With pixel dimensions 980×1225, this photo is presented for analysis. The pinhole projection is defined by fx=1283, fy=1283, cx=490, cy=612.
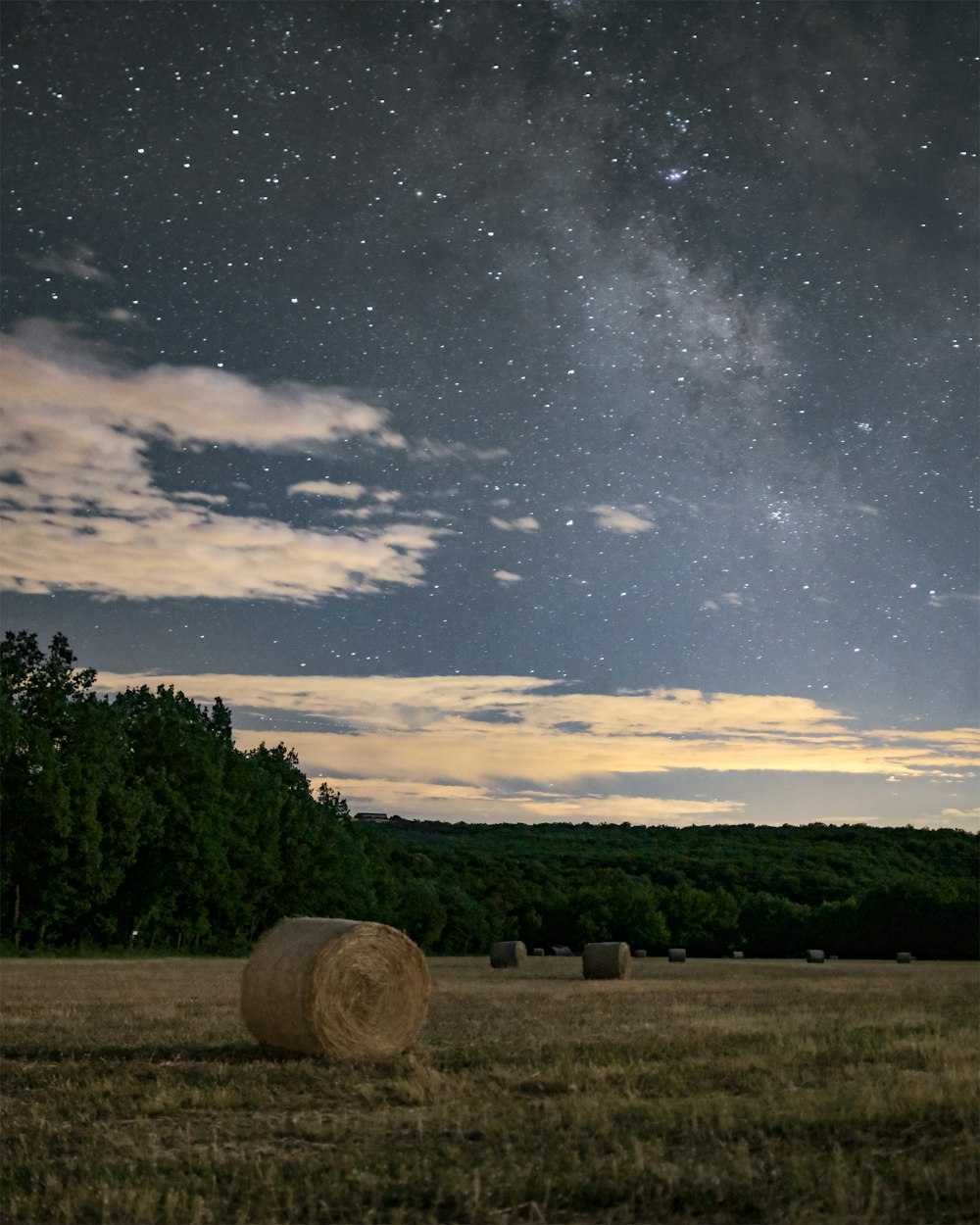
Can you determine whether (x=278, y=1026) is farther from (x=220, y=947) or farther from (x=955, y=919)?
(x=955, y=919)

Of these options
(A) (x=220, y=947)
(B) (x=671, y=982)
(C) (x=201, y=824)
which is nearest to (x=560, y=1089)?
(B) (x=671, y=982)

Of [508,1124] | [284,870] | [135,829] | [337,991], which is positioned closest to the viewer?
[508,1124]

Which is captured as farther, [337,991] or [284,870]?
[284,870]

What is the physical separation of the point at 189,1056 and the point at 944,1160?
884 centimetres

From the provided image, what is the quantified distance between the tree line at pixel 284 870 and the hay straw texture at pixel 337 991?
3504 cm

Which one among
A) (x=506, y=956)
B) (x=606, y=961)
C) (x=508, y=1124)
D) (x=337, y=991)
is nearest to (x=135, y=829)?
(x=506, y=956)

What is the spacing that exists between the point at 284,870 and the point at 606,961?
1592 inches

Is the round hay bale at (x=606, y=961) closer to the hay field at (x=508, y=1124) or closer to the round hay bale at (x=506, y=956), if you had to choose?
the round hay bale at (x=506, y=956)

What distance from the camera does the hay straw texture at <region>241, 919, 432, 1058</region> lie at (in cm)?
1538

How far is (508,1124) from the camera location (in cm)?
970

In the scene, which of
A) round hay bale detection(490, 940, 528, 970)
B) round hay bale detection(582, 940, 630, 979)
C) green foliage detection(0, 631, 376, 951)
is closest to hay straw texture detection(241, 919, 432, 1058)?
round hay bale detection(582, 940, 630, 979)

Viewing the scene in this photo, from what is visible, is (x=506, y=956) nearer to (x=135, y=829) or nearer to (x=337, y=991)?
(x=135, y=829)

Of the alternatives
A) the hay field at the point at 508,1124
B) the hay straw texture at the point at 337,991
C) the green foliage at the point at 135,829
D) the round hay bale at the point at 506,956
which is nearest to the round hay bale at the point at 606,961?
the round hay bale at the point at 506,956

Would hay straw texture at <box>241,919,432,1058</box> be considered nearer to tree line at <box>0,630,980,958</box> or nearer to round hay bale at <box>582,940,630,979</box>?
round hay bale at <box>582,940,630,979</box>
